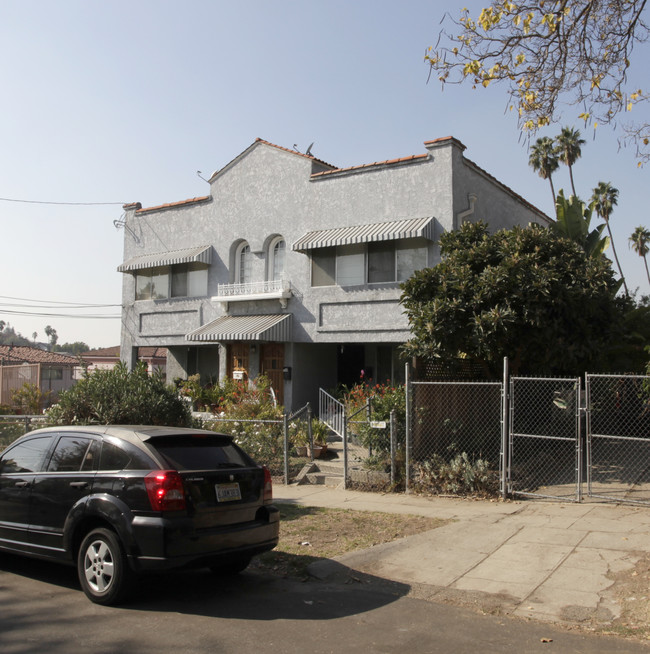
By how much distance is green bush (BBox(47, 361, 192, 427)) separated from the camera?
11.7 meters


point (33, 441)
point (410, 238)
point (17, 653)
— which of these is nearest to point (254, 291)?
point (410, 238)

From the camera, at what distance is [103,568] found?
19.0 feet

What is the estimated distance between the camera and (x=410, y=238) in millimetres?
16094

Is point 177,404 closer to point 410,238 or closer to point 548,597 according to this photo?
point 410,238

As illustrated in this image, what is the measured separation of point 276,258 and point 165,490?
549 inches

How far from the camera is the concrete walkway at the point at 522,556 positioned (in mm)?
6020

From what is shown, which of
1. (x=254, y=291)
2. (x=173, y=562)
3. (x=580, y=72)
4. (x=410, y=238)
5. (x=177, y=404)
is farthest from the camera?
(x=254, y=291)

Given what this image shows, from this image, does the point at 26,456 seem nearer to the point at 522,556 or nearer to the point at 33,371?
the point at 522,556

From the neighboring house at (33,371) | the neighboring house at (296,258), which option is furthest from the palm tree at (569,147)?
the neighboring house at (33,371)

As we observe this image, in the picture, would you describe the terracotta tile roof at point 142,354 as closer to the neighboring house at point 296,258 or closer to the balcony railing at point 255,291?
the neighboring house at point 296,258

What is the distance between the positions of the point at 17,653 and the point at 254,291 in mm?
14836

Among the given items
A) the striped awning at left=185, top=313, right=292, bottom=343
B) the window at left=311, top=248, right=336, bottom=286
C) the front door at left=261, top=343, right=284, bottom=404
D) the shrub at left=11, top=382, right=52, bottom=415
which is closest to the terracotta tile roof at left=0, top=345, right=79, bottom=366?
the shrub at left=11, top=382, right=52, bottom=415

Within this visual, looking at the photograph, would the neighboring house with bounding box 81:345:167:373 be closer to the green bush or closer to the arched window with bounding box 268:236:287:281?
the arched window with bounding box 268:236:287:281

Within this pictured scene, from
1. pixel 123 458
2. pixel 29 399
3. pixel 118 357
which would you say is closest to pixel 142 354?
pixel 118 357
